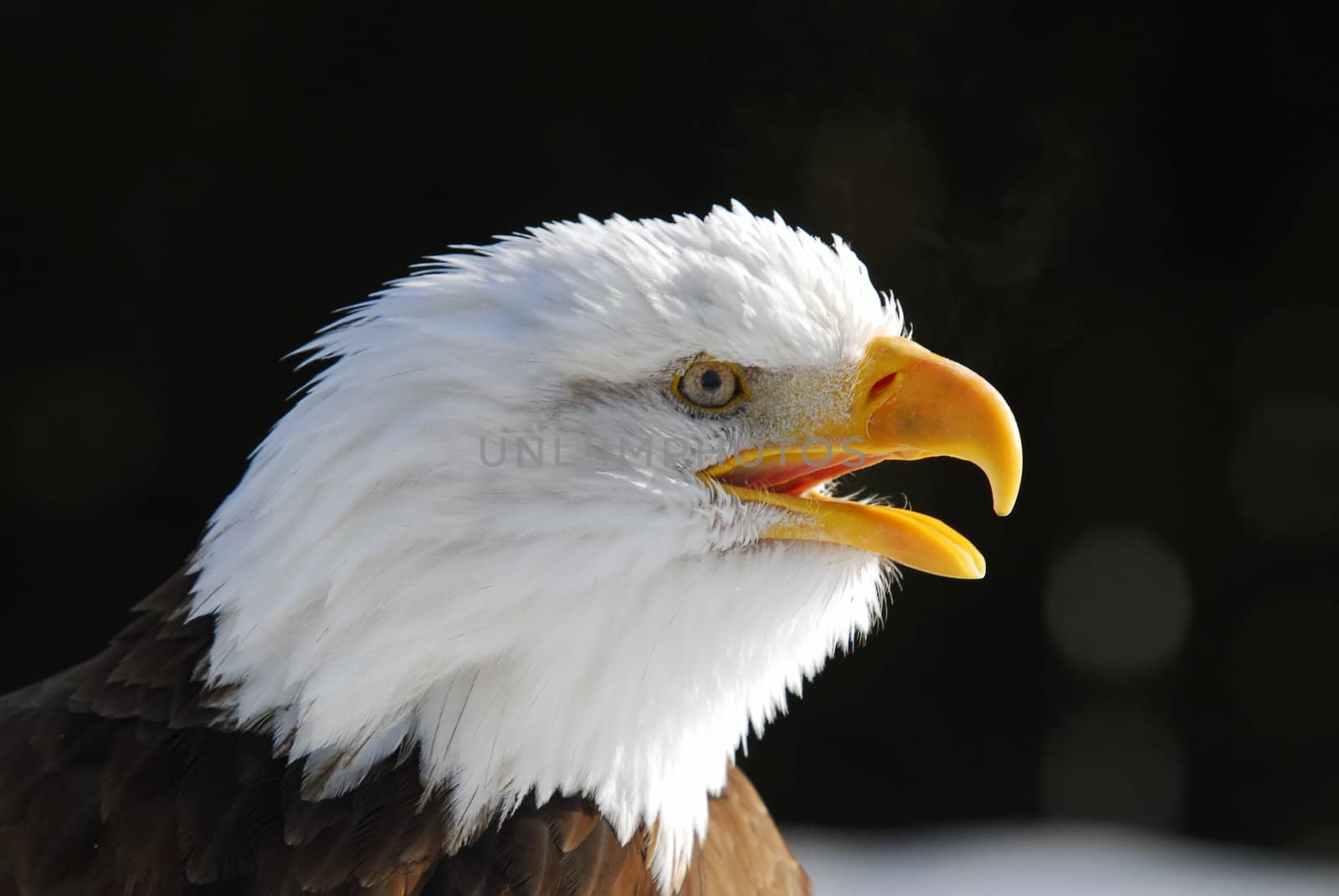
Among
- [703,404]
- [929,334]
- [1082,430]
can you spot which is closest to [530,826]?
[703,404]

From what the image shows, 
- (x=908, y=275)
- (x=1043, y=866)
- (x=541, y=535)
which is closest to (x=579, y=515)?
(x=541, y=535)

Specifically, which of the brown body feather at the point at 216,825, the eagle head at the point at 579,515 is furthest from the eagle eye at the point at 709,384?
the brown body feather at the point at 216,825

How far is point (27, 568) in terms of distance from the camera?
3973 mm

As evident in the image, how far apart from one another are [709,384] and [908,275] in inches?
92.7

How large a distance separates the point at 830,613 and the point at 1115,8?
295 cm

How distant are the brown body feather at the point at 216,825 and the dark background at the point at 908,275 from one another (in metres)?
2.27

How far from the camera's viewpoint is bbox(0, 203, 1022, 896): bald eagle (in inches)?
54.2

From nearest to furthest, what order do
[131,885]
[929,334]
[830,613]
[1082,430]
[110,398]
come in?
[131,885], [830,613], [929,334], [110,398], [1082,430]

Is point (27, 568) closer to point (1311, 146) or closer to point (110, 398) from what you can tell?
point (110, 398)

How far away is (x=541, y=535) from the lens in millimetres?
1356

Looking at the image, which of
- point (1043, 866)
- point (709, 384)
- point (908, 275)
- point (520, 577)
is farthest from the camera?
point (1043, 866)

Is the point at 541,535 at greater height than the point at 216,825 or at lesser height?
greater

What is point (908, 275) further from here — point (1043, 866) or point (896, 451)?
point (896, 451)

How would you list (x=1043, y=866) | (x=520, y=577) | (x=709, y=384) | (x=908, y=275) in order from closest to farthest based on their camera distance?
(x=520, y=577), (x=709, y=384), (x=908, y=275), (x=1043, y=866)
